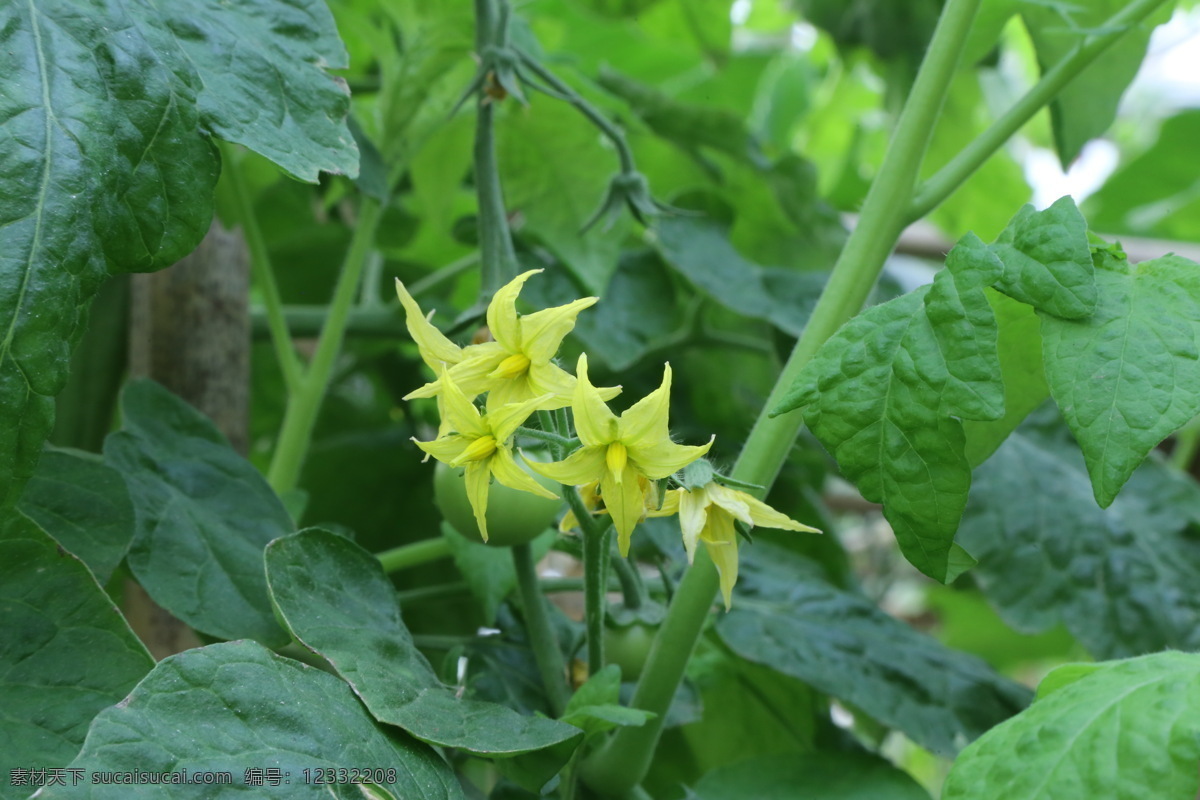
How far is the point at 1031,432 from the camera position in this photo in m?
0.92

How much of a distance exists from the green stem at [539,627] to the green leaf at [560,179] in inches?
9.7

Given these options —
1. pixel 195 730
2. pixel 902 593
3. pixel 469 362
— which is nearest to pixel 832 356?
pixel 469 362

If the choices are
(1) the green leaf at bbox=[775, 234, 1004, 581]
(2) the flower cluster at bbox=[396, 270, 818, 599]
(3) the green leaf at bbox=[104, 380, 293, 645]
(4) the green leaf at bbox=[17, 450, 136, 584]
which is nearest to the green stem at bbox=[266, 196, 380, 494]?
(3) the green leaf at bbox=[104, 380, 293, 645]

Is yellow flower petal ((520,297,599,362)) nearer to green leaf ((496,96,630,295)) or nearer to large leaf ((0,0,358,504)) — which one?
large leaf ((0,0,358,504))

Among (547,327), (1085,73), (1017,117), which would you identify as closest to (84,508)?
(547,327)

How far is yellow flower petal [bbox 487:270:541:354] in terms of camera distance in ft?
1.31

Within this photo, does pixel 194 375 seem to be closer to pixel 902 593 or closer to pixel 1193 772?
pixel 1193 772

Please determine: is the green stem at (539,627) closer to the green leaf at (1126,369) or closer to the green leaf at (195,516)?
the green leaf at (195,516)

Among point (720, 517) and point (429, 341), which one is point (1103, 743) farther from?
point (429, 341)

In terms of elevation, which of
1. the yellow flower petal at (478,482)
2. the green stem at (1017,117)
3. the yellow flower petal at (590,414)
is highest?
the green stem at (1017,117)

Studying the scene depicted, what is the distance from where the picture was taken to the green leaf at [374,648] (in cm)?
42

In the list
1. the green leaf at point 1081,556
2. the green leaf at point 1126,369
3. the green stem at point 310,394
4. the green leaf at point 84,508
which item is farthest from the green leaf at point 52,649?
the green leaf at point 1081,556

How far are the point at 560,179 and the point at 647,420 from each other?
431 millimetres

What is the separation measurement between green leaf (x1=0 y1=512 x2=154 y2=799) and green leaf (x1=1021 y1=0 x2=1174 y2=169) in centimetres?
63
